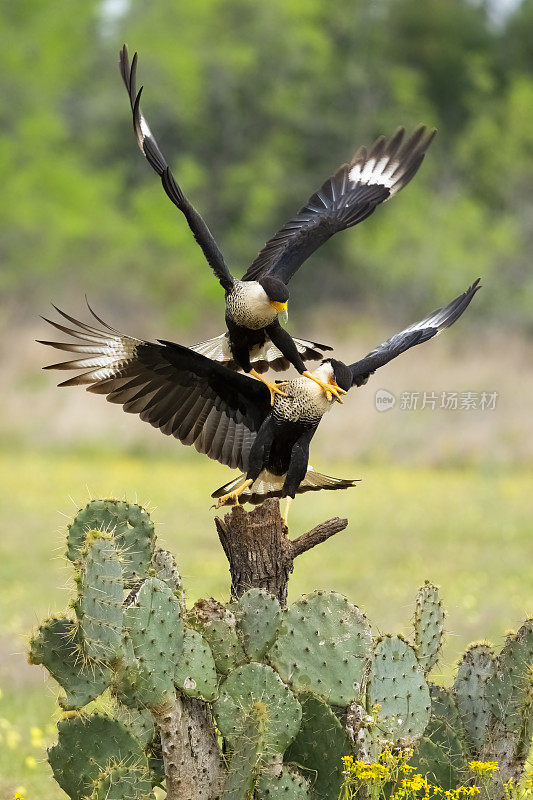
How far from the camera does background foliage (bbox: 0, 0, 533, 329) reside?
29.6m

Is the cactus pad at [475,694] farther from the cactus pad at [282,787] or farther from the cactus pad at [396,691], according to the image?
the cactus pad at [282,787]

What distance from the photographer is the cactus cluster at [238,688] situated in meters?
3.79

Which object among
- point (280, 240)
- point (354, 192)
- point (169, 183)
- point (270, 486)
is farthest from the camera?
point (354, 192)

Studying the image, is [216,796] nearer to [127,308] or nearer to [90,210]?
[127,308]

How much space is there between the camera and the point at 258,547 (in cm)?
458

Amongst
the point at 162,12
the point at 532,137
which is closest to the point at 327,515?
the point at 532,137

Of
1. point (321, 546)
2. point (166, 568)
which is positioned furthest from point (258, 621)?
point (321, 546)

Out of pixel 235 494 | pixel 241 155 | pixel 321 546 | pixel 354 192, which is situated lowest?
pixel 235 494

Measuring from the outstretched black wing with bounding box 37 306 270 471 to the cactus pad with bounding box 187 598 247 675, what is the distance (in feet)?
3.20

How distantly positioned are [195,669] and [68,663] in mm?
422

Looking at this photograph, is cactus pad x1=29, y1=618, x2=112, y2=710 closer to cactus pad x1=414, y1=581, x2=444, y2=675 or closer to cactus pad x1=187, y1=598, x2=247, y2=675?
cactus pad x1=187, y1=598, x2=247, y2=675

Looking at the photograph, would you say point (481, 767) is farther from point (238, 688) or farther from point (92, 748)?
point (92, 748)

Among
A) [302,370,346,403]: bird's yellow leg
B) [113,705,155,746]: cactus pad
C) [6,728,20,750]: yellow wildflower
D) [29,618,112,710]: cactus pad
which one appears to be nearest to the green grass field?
[6,728,20,750]: yellow wildflower

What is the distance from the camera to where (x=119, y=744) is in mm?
3938
